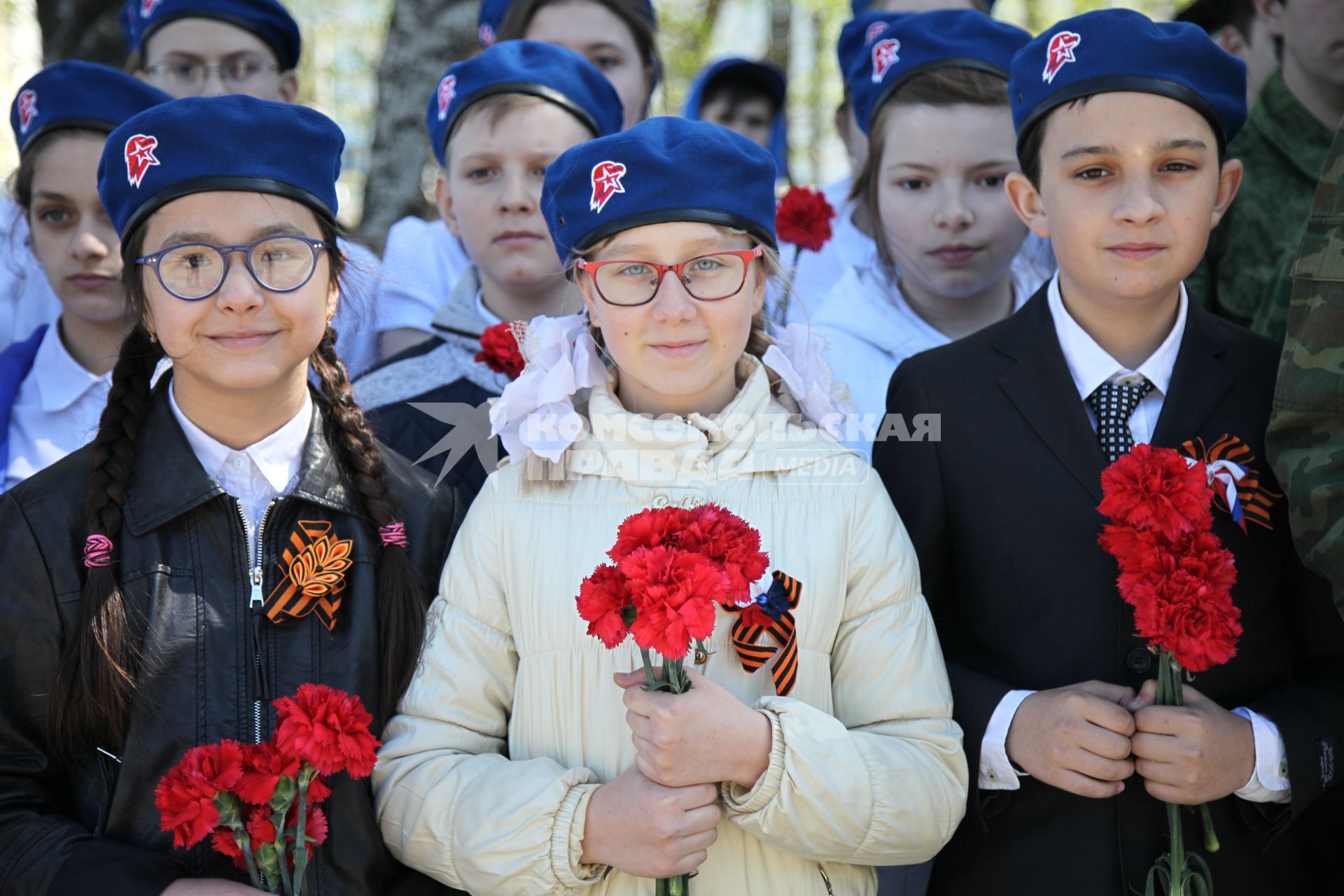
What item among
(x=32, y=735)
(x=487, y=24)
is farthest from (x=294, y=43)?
(x=32, y=735)

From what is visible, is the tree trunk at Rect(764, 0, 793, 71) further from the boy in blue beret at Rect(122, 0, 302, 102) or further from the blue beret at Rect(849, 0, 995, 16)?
the boy in blue beret at Rect(122, 0, 302, 102)

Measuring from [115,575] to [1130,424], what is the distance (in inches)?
83.8

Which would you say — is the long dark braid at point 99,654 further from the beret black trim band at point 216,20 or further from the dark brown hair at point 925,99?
the beret black trim band at point 216,20

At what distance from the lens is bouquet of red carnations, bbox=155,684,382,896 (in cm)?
210

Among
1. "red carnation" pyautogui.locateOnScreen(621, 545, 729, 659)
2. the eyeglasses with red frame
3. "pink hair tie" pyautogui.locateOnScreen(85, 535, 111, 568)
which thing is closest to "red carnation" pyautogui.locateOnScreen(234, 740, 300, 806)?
"pink hair tie" pyautogui.locateOnScreen(85, 535, 111, 568)

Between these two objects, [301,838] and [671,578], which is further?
[301,838]

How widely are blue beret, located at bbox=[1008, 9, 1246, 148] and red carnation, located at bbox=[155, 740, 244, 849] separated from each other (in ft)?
7.07

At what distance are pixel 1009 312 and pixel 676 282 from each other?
165cm

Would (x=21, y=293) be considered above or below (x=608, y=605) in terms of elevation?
above

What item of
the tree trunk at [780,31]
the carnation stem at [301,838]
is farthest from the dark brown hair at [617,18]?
the tree trunk at [780,31]

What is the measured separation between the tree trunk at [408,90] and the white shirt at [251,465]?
439 cm

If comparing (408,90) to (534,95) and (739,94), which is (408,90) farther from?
(534,95)

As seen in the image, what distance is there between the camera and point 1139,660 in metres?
2.53

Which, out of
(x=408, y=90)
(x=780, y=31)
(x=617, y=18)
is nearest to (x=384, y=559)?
(x=617, y=18)
